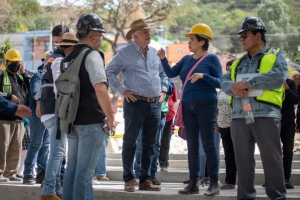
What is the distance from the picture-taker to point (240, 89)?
23.9 ft

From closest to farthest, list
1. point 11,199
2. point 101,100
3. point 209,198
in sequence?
point 101,100 < point 209,198 < point 11,199

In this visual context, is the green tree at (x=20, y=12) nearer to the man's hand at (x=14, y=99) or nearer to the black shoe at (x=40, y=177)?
the man's hand at (x=14, y=99)

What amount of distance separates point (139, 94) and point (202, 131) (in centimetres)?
101

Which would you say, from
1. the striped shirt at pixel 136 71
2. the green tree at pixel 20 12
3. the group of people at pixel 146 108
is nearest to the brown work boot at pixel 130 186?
the group of people at pixel 146 108

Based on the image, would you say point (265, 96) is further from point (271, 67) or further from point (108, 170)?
point (108, 170)

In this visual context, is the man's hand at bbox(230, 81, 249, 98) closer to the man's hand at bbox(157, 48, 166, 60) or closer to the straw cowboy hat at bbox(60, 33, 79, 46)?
the man's hand at bbox(157, 48, 166, 60)

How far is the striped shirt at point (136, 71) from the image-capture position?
8.62 metres

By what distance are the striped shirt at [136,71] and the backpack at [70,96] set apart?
68.0 inches

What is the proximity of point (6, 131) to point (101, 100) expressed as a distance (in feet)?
13.9

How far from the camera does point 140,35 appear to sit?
876cm

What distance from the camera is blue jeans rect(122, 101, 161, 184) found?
8.55 metres

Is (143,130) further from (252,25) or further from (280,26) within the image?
(280,26)

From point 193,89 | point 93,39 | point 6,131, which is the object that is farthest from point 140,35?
point 6,131

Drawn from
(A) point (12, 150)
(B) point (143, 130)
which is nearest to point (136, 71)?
(B) point (143, 130)
